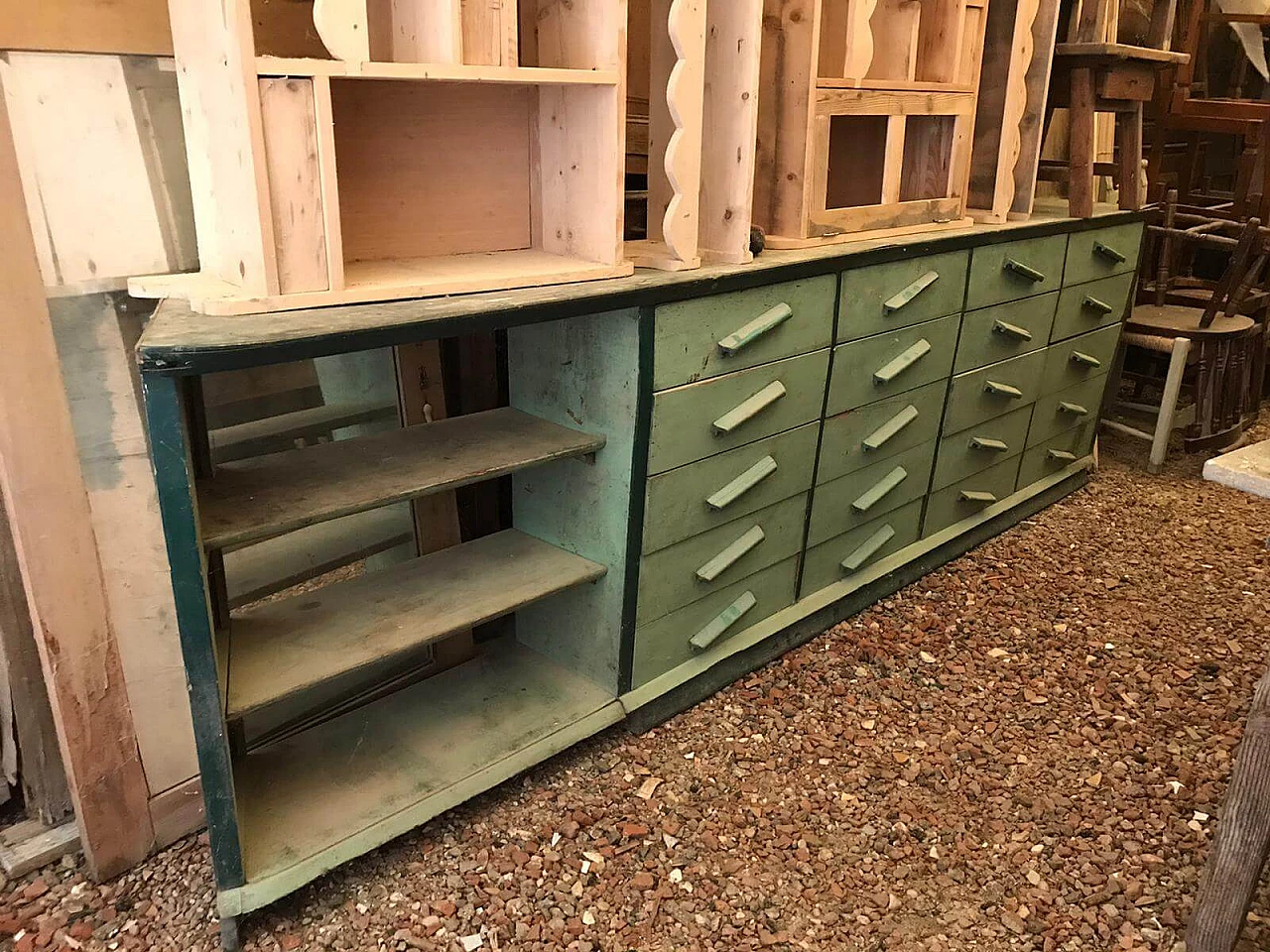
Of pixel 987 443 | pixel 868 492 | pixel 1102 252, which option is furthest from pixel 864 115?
pixel 1102 252

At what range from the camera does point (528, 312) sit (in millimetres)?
1677

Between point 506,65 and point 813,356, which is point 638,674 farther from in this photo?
point 506,65

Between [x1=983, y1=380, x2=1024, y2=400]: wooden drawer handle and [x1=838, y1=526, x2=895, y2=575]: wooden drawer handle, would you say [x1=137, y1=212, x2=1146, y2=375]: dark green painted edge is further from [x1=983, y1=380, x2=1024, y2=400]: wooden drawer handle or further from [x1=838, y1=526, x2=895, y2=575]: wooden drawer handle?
[x1=838, y1=526, x2=895, y2=575]: wooden drawer handle

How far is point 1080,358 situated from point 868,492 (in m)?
1.22

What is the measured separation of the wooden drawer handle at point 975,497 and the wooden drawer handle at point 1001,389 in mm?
329

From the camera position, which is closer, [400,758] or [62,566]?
[62,566]

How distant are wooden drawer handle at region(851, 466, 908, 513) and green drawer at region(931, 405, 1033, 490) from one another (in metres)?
0.22

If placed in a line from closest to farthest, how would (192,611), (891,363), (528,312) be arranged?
(192,611)
(528,312)
(891,363)

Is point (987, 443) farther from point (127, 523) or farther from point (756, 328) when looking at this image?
point (127, 523)

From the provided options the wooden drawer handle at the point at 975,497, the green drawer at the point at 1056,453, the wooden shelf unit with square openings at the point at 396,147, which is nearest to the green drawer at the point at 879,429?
the wooden drawer handle at the point at 975,497

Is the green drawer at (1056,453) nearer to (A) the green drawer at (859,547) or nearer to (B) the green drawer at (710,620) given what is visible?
(A) the green drawer at (859,547)

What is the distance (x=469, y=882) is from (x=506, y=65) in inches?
59.5

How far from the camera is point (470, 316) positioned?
62.8 inches

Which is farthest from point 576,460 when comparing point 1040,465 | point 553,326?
point 1040,465
